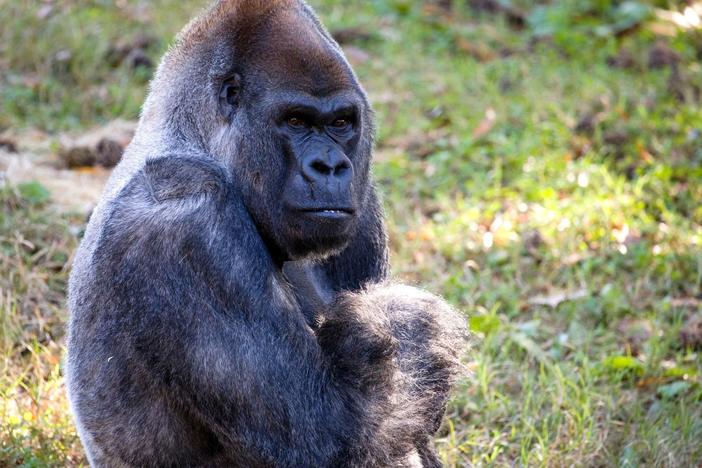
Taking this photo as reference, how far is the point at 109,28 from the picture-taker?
29.7 feet

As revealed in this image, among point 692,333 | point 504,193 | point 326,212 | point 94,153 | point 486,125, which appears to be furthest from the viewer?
point 486,125

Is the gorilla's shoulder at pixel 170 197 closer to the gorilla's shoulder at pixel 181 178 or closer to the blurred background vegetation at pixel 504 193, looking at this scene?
the gorilla's shoulder at pixel 181 178

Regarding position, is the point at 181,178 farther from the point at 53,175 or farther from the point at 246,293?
the point at 53,175

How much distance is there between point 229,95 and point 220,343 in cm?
91

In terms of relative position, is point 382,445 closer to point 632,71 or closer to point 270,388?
point 270,388

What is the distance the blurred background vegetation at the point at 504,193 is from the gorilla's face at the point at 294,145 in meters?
0.92

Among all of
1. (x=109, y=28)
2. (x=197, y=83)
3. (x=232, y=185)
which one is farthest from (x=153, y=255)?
(x=109, y=28)

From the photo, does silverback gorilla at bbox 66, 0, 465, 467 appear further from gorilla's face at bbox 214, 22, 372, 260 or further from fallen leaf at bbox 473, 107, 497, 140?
fallen leaf at bbox 473, 107, 497, 140

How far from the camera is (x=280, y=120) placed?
3.46 m

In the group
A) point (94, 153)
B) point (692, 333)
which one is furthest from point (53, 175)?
point (692, 333)

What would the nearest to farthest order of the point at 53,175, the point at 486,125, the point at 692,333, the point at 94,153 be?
the point at 692,333 < the point at 53,175 < the point at 94,153 < the point at 486,125

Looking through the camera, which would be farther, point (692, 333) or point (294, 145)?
point (692, 333)

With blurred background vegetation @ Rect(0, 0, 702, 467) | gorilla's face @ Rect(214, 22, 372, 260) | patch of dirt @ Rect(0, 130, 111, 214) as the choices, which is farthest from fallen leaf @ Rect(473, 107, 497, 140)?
gorilla's face @ Rect(214, 22, 372, 260)

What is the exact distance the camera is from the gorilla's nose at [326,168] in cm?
339
